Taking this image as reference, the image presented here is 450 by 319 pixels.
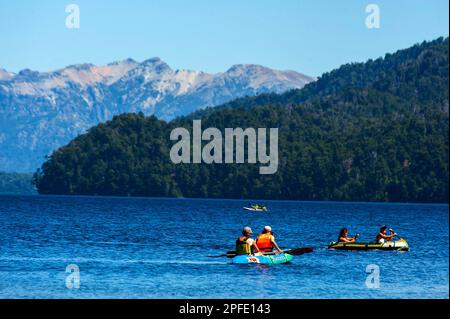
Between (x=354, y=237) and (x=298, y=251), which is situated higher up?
(x=354, y=237)

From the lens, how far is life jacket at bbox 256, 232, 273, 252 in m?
72.2

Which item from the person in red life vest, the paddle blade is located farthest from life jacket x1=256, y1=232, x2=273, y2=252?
the paddle blade

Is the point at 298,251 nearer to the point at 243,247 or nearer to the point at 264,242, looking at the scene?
the point at 264,242

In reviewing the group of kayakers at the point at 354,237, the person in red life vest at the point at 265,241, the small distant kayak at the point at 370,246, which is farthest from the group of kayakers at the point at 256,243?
the group of kayakers at the point at 354,237

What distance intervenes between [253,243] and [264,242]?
4.66 ft

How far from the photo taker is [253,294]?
57906 millimetres

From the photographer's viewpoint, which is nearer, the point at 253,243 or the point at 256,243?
the point at 253,243

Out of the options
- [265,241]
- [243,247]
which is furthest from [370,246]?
[243,247]

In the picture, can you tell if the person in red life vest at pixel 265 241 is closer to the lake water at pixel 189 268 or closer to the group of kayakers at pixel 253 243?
the group of kayakers at pixel 253 243

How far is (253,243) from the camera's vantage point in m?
71.2

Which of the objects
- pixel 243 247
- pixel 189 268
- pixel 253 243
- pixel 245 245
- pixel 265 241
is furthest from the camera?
pixel 265 241
